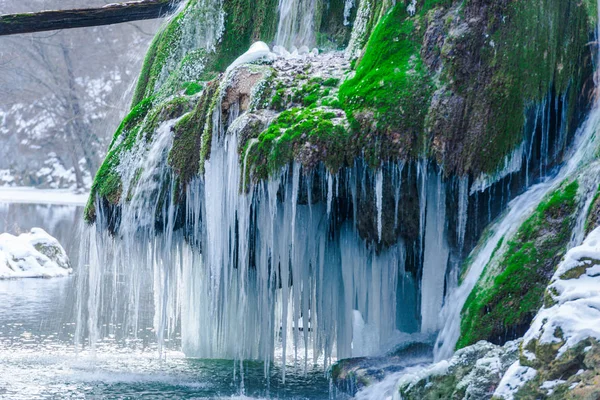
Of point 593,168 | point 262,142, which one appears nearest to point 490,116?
point 593,168

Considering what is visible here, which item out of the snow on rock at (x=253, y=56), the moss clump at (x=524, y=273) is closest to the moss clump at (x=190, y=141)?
the snow on rock at (x=253, y=56)

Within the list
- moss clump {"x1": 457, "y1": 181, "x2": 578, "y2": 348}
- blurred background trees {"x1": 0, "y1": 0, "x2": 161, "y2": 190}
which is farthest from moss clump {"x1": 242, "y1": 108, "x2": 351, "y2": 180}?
blurred background trees {"x1": 0, "y1": 0, "x2": 161, "y2": 190}

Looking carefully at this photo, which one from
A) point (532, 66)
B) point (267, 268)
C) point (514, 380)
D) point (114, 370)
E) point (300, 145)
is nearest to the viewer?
point (514, 380)

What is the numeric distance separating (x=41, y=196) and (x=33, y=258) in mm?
26475

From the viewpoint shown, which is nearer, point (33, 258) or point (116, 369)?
point (116, 369)

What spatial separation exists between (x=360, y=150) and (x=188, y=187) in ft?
6.99

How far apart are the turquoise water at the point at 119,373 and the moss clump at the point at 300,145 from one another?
188 cm

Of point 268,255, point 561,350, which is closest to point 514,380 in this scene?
point 561,350

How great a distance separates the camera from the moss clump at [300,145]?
6848 millimetres

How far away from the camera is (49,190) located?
46000mm

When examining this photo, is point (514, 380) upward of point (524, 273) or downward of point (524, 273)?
downward

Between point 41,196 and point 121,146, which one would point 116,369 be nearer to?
point 121,146

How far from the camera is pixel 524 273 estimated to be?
5.54 meters

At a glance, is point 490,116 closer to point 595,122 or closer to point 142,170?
point 595,122
